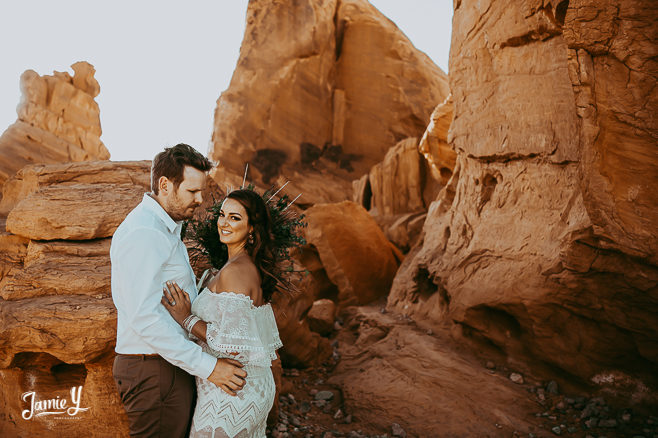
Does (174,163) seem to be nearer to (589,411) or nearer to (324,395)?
(324,395)

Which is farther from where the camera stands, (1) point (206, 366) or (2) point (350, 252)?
(2) point (350, 252)

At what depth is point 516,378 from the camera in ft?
18.5

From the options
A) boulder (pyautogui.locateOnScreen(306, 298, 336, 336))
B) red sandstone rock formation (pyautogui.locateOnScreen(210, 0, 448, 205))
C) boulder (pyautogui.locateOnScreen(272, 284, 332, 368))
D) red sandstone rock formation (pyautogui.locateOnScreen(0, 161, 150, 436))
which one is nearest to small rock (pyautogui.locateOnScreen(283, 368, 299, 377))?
boulder (pyautogui.locateOnScreen(272, 284, 332, 368))

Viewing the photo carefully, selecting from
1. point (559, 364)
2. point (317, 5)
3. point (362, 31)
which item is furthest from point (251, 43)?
point (559, 364)

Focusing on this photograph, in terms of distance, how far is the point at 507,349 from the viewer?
6.04 meters

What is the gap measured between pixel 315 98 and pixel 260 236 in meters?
16.4

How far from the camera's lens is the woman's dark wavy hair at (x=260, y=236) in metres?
2.92

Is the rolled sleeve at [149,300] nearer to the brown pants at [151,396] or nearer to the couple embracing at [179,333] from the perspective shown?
the couple embracing at [179,333]

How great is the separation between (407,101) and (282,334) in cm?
1362

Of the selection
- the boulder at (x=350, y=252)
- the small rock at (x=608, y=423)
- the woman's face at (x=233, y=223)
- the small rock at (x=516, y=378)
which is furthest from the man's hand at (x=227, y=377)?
the boulder at (x=350, y=252)

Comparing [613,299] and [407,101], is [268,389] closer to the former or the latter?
[613,299]

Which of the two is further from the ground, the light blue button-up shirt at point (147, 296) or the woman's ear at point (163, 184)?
the woman's ear at point (163, 184)

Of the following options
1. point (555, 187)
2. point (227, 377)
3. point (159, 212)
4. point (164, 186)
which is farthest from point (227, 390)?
point (555, 187)

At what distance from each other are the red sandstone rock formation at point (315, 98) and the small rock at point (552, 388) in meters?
12.4
